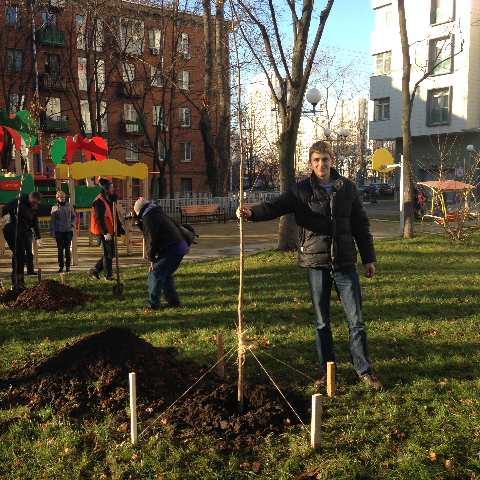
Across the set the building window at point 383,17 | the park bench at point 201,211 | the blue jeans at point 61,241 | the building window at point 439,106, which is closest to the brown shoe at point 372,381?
the blue jeans at point 61,241

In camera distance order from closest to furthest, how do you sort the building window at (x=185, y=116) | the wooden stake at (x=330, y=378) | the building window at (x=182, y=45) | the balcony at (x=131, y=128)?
1. the wooden stake at (x=330, y=378)
2. the building window at (x=182, y=45)
3. the balcony at (x=131, y=128)
4. the building window at (x=185, y=116)

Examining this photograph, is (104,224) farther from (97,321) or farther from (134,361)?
(134,361)

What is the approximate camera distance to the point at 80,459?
3445 mm

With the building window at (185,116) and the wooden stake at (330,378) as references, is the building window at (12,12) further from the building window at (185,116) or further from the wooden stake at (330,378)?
the wooden stake at (330,378)

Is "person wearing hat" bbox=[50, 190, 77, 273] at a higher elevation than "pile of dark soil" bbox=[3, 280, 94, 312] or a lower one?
higher

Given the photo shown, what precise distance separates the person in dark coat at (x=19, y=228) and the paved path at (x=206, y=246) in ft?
5.78

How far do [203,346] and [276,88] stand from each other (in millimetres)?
8229

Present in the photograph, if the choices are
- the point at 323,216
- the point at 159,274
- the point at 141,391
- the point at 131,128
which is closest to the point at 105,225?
the point at 159,274

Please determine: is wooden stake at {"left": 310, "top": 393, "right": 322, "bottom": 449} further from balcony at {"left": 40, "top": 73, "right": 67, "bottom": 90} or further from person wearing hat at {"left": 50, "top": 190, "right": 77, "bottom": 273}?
balcony at {"left": 40, "top": 73, "right": 67, "bottom": 90}

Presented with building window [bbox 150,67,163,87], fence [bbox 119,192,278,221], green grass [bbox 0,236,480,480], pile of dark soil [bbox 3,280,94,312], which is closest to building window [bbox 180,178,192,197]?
building window [bbox 150,67,163,87]

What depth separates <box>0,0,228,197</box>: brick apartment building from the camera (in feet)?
89.4

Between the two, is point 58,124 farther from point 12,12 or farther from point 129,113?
point 12,12

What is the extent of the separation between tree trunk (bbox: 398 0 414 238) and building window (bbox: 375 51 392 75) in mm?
25158

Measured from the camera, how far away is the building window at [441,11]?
108 feet
